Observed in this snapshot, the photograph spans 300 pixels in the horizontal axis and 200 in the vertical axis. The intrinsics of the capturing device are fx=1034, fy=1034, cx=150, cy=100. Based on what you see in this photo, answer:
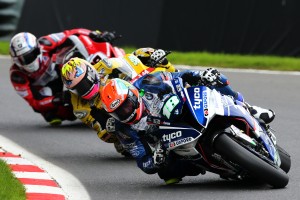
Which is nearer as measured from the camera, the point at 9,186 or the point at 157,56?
the point at 9,186

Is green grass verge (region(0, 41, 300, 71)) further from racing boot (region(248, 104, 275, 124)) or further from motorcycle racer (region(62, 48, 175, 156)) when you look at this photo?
racing boot (region(248, 104, 275, 124))

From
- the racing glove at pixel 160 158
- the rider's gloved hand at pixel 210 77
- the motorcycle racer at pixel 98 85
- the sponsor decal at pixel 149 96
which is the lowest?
the motorcycle racer at pixel 98 85

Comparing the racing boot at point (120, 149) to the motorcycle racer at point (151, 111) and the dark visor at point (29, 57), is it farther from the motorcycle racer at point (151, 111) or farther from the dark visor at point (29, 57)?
the dark visor at point (29, 57)

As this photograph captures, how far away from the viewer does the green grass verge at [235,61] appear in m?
17.4

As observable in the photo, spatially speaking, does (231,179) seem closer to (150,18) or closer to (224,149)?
(224,149)

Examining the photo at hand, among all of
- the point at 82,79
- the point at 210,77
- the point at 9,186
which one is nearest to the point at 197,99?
the point at 210,77

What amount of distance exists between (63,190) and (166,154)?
0.95 meters

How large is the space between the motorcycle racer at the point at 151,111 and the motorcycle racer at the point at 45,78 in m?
4.14

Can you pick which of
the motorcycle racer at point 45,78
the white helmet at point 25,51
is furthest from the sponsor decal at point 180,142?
the white helmet at point 25,51

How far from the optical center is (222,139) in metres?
8.47

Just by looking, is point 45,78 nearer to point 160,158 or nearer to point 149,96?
point 149,96

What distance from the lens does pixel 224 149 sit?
8453mm

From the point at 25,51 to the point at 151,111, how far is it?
4.65 metres

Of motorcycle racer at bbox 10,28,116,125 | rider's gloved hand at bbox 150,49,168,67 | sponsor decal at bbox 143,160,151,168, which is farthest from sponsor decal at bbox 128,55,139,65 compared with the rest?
sponsor decal at bbox 143,160,151,168
